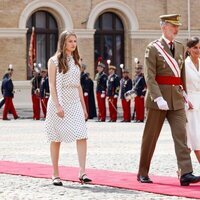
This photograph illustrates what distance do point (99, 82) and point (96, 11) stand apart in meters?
6.93

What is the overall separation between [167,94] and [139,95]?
1623cm

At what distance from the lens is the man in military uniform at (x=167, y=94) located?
9.46 m

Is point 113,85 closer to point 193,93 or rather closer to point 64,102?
point 193,93

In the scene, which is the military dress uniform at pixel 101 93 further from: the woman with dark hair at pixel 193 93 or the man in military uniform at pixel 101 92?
the woman with dark hair at pixel 193 93

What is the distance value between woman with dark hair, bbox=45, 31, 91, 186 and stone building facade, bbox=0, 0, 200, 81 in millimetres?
22500

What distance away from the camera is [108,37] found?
34250mm

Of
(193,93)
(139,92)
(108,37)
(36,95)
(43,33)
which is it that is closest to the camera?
(193,93)

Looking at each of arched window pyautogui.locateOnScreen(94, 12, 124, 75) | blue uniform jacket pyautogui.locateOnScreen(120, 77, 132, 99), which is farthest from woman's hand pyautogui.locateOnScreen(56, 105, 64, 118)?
arched window pyautogui.locateOnScreen(94, 12, 124, 75)

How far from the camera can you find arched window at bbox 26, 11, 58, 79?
32812 mm

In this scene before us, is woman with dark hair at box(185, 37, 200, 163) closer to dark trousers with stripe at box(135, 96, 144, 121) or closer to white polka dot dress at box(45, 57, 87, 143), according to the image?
white polka dot dress at box(45, 57, 87, 143)

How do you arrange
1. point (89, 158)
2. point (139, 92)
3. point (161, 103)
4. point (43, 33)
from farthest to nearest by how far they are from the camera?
point (43, 33)
point (139, 92)
point (89, 158)
point (161, 103)

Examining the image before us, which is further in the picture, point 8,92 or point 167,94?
point 8,92

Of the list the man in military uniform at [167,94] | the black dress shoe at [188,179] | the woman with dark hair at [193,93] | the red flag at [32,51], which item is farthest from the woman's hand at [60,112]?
the red flag at [32,51]

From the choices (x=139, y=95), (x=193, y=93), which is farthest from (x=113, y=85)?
(x=193, y=93)
